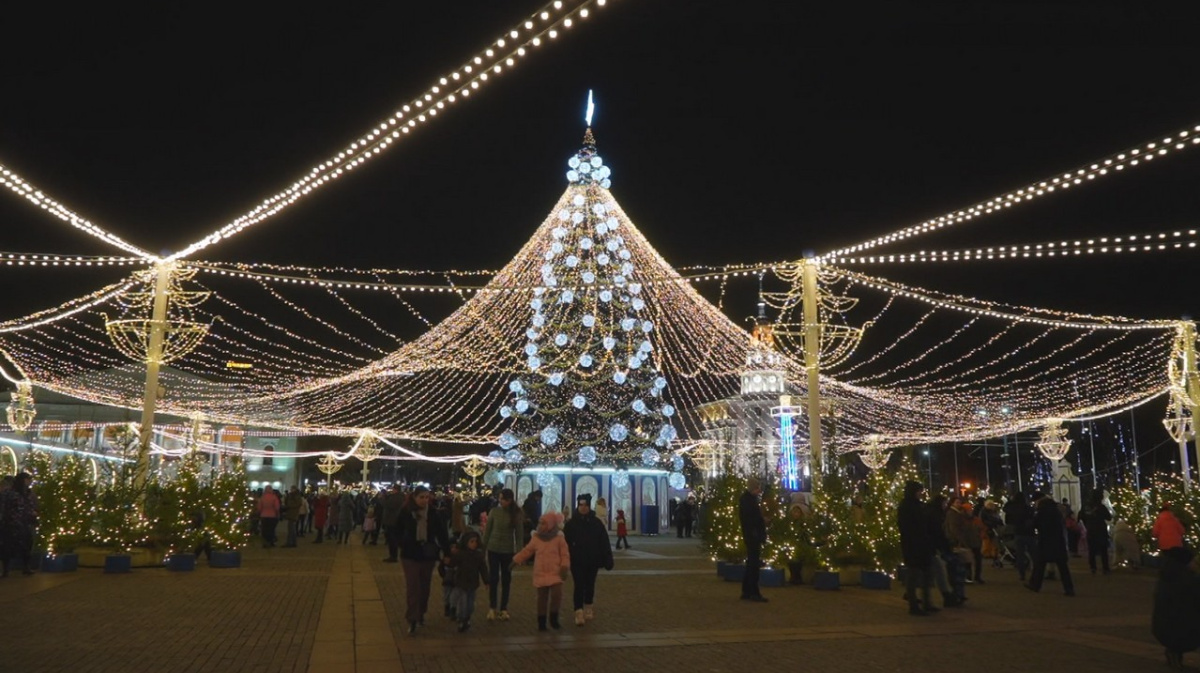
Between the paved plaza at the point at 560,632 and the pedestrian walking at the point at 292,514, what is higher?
the pedestrian walking at the point at 292,514

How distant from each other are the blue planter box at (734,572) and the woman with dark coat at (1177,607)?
7647mm

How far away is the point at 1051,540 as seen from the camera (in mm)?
13062

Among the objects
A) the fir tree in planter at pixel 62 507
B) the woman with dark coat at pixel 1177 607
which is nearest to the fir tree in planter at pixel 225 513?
the fir tree in planter at pixel 62 507

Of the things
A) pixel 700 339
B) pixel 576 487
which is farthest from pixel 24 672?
pixel 576 487

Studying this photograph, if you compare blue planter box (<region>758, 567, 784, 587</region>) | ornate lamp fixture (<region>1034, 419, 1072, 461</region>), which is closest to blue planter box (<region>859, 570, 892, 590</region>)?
blue planter box (<region>758, 567, 784, 587</region>)

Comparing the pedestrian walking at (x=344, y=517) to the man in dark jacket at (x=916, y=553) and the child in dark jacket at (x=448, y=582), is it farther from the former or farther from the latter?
the man in dark jacket at (x=916, y=553)

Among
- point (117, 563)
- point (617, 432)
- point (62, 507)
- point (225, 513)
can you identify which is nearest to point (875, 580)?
point (225, 513)

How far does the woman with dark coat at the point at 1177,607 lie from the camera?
7.34 metres

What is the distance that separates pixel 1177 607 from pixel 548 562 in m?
5.70

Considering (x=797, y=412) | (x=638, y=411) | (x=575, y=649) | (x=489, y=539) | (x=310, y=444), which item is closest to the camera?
(x=575, y=649)

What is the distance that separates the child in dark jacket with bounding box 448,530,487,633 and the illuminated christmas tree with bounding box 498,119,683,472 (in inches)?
705

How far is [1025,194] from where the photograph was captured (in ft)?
43.5

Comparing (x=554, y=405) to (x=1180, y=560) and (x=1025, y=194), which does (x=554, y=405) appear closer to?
(x=1025, y=194)

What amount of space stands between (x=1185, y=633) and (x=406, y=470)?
102503mm
